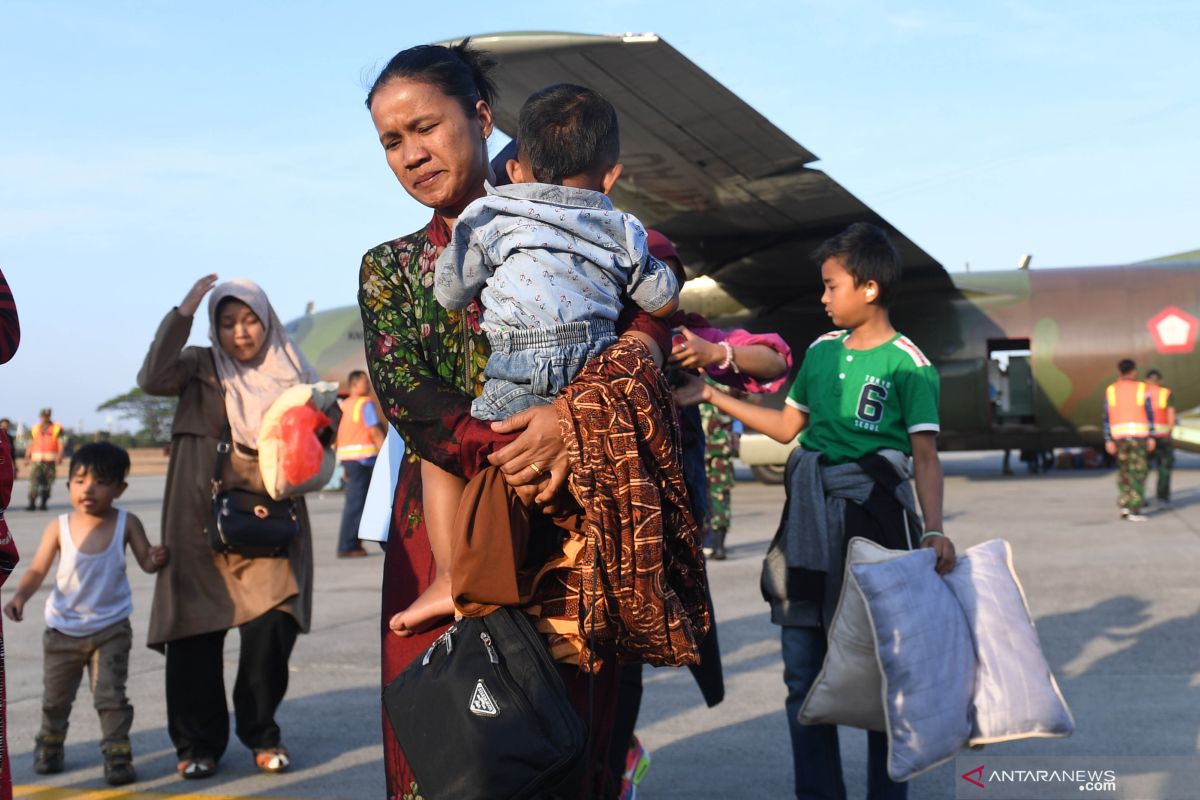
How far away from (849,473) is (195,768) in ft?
8.98

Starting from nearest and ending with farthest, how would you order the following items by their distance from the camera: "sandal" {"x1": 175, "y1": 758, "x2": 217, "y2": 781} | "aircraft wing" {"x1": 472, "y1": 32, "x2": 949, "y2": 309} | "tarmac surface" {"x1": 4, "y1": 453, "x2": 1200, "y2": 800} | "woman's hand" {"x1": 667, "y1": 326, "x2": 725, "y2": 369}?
"woman's hand" {"x1": 667, "y1": 326, "x2": 725, "y2": 369} < "tarmac surface" {"x1": 4, "y1": 453, "x2": 1200, "y2": 800} < "sandal" {"x1": 175, "y1": 758, "x2": 217, "y2": 781} < "aircraft wing" {"x1": 472, "y1": 32, "x2": 949, "y2": 309}

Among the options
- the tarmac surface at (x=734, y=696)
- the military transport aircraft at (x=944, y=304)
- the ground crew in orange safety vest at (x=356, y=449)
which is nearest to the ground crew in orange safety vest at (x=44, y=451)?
the military transport aircraft at (x=944, y=304)

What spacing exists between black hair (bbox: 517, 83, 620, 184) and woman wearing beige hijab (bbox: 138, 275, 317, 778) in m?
2.63

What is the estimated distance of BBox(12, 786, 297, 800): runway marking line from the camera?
4086 mm

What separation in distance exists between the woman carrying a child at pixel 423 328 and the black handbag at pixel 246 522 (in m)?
2.09

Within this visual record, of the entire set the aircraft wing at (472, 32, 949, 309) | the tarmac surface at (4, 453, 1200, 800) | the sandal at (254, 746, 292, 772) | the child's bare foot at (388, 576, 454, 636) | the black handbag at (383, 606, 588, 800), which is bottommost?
the tarmac surface at (4, 453, 1200, 800)

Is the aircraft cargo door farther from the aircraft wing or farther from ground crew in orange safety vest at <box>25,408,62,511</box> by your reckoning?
ground crew in orange safety vest at <box>25,408,62,511</box>

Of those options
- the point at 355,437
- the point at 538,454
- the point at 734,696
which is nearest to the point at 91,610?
the point at 734,696

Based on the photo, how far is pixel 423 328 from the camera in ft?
7.47

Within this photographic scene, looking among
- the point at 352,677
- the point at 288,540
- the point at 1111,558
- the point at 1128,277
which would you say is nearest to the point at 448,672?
the point at 288,540

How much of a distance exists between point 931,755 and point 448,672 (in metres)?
1.70

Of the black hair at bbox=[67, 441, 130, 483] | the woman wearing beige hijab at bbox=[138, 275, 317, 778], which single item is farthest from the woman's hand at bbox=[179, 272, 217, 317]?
the black hair at bbox=[67, 441, 130, 483]

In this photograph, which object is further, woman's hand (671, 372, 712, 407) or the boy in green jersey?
the boy in green jersey

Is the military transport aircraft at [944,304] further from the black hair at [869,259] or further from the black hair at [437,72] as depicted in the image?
the black hair at [437,72]
